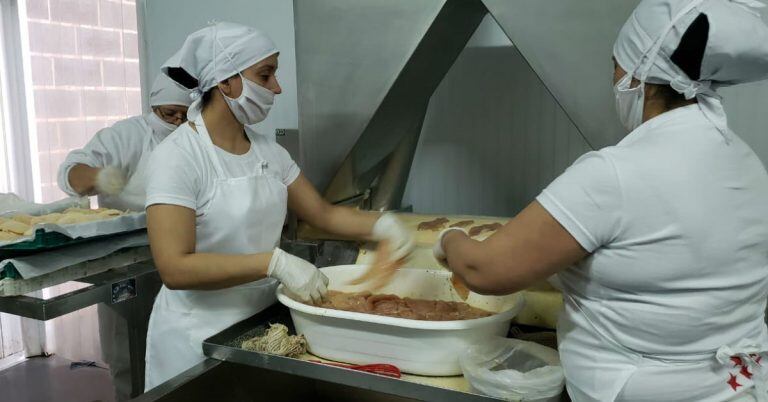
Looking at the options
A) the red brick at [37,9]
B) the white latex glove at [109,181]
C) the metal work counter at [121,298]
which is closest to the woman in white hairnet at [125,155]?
the white latex glove at [109,181]

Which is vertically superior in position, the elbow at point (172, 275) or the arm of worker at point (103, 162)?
the arm of worker at point (103, 162)

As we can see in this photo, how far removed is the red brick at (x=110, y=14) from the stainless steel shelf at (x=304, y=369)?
2.73 meters

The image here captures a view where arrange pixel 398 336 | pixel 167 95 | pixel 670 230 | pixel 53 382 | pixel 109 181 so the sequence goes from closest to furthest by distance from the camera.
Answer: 1. pixel 670 230
2. pixel 398 336
3. pixel 109 181
4. pixel 167 95
5. pixel 53 382

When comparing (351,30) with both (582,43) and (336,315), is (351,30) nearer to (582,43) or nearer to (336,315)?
(582,43)

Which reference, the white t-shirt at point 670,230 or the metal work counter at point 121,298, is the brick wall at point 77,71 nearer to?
the metal work counter at point 121,298

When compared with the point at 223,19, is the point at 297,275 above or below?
below

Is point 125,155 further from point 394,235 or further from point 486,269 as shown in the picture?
point 486,269

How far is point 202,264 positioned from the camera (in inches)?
49.1

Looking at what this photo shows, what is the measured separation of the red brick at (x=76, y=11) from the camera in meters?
3.28

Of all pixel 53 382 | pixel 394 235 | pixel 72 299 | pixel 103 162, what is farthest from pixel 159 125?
pixel 53 382

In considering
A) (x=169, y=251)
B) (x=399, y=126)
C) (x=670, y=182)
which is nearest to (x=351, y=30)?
(x=399, y=126)

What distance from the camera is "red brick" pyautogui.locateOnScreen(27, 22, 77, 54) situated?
327 centimetres

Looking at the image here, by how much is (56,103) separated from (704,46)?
11.5 ft

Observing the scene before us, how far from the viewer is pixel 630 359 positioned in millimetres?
889
